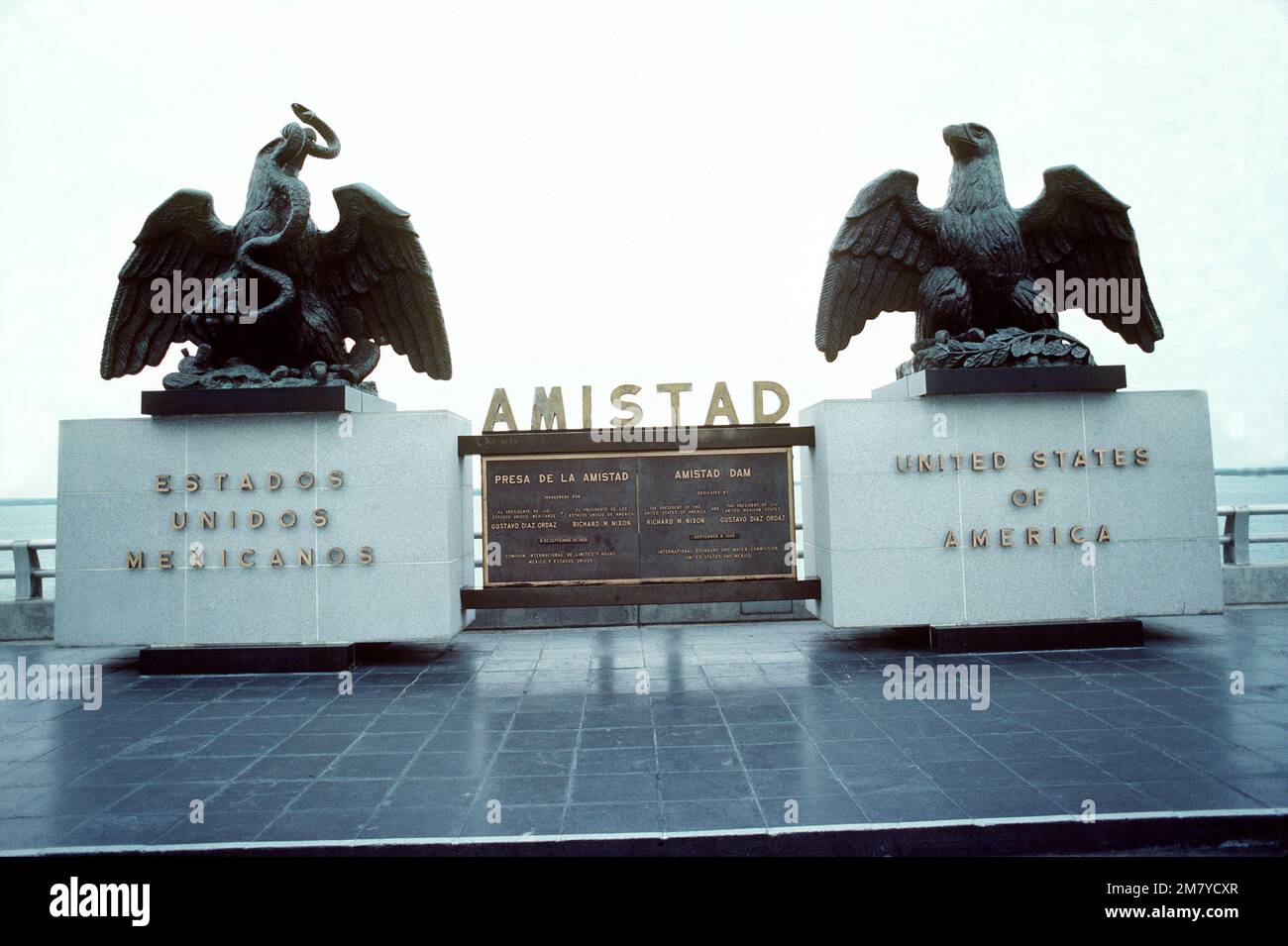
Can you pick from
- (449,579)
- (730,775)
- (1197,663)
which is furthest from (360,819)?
(1197,663)

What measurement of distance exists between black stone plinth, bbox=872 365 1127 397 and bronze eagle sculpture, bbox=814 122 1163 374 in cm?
14

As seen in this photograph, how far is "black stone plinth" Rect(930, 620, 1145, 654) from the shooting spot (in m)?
6.63

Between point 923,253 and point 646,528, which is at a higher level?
point 923,253

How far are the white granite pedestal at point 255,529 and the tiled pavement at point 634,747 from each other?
0.52 m

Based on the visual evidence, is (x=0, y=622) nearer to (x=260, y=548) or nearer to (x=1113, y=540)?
(x=260, y=548)

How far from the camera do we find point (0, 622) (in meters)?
8.00

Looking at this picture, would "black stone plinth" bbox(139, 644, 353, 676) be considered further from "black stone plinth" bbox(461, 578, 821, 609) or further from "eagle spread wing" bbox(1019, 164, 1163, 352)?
"eagle spread wing" bbox(1019, 164, 1163, 352)

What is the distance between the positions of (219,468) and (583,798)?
4.85m

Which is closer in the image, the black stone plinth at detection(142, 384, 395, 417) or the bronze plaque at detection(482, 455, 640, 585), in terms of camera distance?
the black stone plinth at detection(142, 384, 395, 417)

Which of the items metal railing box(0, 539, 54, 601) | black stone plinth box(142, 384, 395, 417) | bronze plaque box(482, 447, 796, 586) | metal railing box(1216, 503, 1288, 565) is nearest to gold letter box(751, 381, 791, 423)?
bronze plaque box(482, 447, 796, 586)

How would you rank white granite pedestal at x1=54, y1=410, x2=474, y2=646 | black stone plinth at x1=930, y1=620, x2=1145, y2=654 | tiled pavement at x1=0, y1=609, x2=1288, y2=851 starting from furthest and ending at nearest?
black stone plinth at x1=930, y1=620, x2=1145, y2=654, white granite pedestal at x1=54, y1=410, x2=474, y2=646, tiled pavement at x1=0, y1=609, x2=1288, y2=851

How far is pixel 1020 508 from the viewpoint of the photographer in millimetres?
6676

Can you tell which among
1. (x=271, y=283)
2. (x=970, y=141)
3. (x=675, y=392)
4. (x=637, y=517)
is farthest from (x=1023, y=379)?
(x=271, y=283)

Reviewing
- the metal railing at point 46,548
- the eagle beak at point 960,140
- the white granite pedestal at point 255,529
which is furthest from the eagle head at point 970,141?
the white granite pedestal at point 255,529
